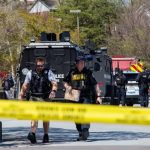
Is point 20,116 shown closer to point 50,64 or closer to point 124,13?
point 50,64

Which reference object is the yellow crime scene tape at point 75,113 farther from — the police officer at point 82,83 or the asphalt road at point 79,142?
the police officer at point 82,83

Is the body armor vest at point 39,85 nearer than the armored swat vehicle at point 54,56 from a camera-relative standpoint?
Yes

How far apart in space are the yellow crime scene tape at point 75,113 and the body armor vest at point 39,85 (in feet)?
17.6

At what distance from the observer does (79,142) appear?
1391 cm

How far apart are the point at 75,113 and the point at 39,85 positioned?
18.8ft

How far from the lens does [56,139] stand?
47.9 feet

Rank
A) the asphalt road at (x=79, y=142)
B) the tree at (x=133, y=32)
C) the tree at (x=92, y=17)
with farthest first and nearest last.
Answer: the tree at (x=92, y=17), the tree at (x=133, y=32), the asphalt road at (x=79, y=142)

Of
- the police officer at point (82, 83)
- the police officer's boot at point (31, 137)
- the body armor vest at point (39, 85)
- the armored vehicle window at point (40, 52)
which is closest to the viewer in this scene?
the body armor vest at point (39, 85)

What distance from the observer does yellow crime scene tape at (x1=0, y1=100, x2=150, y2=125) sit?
24.4ft

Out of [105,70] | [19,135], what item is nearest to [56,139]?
[19,135]

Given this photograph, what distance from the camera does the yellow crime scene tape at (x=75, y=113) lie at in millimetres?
7441

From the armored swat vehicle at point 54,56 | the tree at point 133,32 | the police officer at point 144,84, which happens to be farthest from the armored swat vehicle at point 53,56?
the tree at point 133,32

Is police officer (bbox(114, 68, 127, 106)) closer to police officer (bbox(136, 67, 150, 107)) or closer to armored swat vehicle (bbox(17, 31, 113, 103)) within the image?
police officer (bbox(136, 67, 150, 107))

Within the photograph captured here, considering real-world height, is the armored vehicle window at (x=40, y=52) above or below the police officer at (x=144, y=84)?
above
